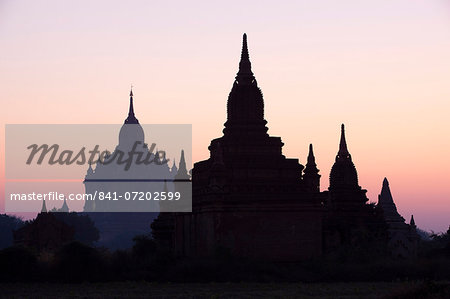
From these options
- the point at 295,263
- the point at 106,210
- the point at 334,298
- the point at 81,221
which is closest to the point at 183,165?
the point at 295,263

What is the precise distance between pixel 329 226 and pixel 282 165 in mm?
8837

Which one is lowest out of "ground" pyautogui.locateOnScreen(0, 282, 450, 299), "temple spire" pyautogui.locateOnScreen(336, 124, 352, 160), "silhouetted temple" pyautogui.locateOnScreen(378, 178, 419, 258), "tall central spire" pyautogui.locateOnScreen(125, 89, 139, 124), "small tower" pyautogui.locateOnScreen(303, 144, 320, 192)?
"ground" pyautogui.locateOnScreen(0, 282, 450, 299)

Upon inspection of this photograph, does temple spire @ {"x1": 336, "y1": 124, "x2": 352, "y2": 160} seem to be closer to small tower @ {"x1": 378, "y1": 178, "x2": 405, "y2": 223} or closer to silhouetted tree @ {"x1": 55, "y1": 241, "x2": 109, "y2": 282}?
small tower @ {"x1": 378, "y1": 178, "x2": 405, "y2": 223}

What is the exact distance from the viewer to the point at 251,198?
5325cm

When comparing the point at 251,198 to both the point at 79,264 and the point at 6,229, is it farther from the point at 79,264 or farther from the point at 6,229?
the point at 6,229

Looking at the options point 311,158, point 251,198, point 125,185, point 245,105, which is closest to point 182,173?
point 245,105

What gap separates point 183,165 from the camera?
64.9 metres

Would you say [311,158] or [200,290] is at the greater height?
[311,158]

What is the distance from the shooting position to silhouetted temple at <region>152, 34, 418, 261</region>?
52.9m

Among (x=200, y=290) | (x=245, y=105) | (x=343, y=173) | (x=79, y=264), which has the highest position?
(x=245, y=105)

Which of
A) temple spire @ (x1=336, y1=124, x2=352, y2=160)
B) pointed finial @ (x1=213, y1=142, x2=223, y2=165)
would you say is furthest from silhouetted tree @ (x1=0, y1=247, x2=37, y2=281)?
temple spire @ (x1=336, y1=124, x2=352, y2=160)

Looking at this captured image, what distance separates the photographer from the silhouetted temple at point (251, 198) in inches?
2084

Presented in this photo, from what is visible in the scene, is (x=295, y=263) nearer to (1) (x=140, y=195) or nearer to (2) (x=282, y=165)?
A: (2) (x=282, y=165)

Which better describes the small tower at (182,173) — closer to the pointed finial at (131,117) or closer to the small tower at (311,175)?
the small tower at (311,175)
